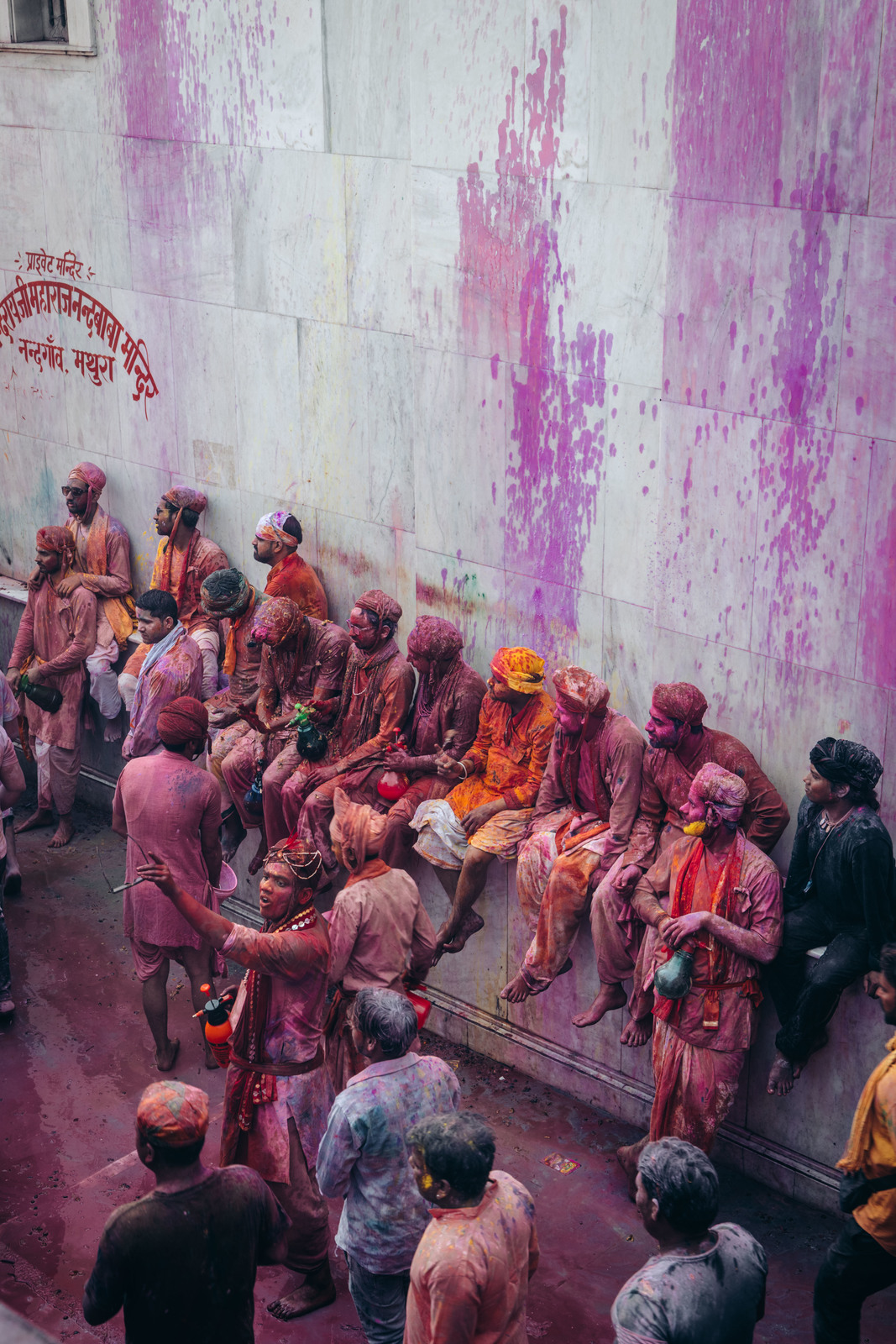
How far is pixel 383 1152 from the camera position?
4.72 metres

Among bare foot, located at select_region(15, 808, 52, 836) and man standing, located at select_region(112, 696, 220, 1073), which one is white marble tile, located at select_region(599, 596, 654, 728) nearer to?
man standing, located at select_region(112, 696, 220, 1073)

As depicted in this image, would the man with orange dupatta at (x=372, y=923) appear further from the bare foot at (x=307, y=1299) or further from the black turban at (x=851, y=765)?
the black turban at (x=851, y=765)

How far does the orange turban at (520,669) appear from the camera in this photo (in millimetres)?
7027

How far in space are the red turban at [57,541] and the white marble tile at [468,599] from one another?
110 inches

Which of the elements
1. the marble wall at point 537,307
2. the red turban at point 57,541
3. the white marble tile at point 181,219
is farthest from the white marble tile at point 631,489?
the red turban at point 57,541

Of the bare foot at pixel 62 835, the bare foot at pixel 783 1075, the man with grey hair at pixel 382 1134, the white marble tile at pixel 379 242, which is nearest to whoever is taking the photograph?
the man with grey hair at pixel 382 1134

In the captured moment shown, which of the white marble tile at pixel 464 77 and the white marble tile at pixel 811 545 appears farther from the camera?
the white marble tile at pixel 464 77

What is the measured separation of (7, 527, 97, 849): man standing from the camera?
9625 millimetres

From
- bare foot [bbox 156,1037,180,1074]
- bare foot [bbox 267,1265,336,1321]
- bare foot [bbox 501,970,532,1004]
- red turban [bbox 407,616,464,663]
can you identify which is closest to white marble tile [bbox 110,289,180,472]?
red turban [bbox 407,616,464,663]

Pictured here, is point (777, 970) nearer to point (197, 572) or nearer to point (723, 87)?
point (723, 87)

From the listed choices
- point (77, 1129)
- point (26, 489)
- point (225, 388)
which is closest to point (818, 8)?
point (225, 388)

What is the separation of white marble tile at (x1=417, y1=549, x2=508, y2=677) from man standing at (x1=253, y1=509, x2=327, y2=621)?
772 mm

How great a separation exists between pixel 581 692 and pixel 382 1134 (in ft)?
8.06

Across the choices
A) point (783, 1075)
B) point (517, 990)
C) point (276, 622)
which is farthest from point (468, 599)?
point (783, 1075)
